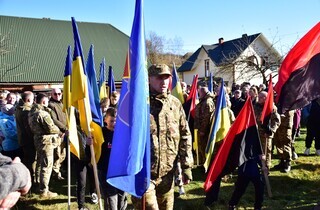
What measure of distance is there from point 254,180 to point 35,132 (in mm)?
4146

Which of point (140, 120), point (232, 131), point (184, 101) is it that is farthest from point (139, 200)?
point (184, 101)

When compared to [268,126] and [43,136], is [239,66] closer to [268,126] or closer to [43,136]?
[268,126]

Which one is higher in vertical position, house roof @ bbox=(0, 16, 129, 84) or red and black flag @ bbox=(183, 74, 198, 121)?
house roof @ bbox=(0, 16, 129, 84)

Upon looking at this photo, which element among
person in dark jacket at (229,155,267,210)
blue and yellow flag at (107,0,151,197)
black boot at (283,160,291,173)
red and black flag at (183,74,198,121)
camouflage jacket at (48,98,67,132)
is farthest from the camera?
red and black flag at (183,74,198,121)

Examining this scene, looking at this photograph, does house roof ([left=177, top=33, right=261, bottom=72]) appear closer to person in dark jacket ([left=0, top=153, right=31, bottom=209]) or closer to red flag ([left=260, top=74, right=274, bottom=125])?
red flag ([left=260, top=74, right=274, bottom=125])

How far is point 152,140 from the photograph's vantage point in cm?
403

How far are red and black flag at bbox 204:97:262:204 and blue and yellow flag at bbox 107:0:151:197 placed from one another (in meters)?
2.38

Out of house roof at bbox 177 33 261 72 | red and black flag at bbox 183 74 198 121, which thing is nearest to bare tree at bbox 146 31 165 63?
house roof at bbox 177 33 261 72

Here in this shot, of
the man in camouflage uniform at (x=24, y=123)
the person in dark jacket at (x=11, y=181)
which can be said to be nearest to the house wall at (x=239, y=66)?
the man in camouflage uniform at (x=24, y=123)

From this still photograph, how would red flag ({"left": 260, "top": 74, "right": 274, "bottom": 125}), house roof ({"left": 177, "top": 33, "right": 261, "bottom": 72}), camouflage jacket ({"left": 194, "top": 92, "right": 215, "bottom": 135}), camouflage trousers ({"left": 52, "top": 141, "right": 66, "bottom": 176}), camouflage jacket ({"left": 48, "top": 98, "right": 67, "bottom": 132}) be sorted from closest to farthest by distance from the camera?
camouflage jacket ({"left": 48, "top": 98, "right": 67, "bottom": 132})
red flag ({"left": 260, "top": 74, "right": 274, "bottom": 125})
camouflage trousers ({"left": 52, "top": 141, "right": 66, "bottom": 176})
camouflage jacket ({"left": 194, "top": 92, "right": 215, "bottom": 135})
house roof ({"left": 177, "top": 33, "right": 261, "bottom": 72})

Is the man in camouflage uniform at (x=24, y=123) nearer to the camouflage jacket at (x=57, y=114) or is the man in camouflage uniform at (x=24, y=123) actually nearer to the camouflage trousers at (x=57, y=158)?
the camouflage jacket at (x=57, y=114)

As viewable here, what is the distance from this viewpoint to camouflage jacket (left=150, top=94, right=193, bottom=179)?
13.3 feet

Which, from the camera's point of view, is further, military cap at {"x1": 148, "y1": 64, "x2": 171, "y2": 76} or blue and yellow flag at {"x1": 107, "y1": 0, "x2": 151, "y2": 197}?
military cap at {"x1": 148, "y1": 64, "x2": 171, "y2": 76}

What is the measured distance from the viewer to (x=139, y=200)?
161 inches
